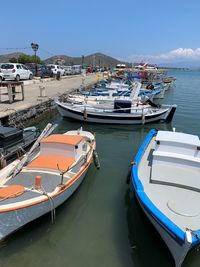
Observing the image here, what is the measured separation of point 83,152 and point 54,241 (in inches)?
143

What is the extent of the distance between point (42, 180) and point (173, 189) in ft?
11.7

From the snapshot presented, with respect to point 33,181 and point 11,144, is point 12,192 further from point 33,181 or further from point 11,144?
point 11,144

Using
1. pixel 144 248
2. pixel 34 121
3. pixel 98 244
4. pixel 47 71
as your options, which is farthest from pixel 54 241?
pixel 47 71

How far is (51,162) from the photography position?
8.02 m

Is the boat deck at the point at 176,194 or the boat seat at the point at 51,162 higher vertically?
the boat seat at the point at 51,162

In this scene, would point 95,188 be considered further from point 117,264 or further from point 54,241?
point 117,264

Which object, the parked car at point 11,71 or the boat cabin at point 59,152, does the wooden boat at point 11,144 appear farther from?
the parked car at point 11,71

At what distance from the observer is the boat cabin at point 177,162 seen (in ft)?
23.5

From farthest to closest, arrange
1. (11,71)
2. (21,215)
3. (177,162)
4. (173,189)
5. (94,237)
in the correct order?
(11,71) < (177,162) < (173,189) < (94,237) < (21,215)

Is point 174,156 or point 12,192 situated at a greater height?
point 174,156

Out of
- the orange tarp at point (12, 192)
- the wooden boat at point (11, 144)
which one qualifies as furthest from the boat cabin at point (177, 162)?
the wooden boat at point (11, 144)

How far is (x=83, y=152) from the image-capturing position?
30.8ft

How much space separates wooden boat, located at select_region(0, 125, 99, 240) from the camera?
580cm

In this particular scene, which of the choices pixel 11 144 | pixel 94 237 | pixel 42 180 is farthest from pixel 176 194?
pixel 11 144
